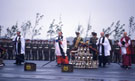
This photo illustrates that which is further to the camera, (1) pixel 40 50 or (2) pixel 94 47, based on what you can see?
(1) pixel 40 50

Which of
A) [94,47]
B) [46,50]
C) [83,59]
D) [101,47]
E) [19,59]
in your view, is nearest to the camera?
[83,59]

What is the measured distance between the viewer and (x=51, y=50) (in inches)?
988

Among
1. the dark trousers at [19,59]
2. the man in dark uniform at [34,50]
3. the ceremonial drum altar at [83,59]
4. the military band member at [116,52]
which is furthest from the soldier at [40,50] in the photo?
the ceremonial drum altar at [83,59]

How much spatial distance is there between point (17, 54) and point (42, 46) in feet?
20.4

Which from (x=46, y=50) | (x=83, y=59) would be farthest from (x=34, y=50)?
(x=83, y=59)

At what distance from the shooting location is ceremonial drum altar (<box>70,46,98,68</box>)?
16125 mm

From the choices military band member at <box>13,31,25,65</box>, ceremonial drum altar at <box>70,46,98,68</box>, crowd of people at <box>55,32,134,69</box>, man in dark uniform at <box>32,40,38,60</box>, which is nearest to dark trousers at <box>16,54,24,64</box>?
military band member at <box>13,31,25,65</box>

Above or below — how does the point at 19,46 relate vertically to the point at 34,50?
above

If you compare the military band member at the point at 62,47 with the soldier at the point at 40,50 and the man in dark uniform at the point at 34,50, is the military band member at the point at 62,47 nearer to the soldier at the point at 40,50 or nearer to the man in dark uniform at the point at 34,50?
the soldier at the point at 40,50

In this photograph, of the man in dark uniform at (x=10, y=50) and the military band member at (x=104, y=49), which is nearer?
the military band member at (x=104, y=49)

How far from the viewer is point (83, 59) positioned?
1611 cm

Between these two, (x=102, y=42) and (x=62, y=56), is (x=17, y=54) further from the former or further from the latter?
(x=102, y=42)

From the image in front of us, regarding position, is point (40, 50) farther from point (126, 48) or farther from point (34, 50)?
point (126, 48)

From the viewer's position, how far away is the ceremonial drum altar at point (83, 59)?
635 inches
